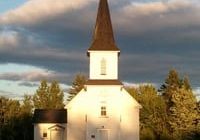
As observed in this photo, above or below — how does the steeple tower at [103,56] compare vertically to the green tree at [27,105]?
above

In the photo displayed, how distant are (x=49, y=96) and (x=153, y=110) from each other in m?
25.5

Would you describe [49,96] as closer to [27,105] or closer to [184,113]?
[27,105]

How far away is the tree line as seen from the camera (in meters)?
72.8

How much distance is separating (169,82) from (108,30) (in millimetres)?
35443

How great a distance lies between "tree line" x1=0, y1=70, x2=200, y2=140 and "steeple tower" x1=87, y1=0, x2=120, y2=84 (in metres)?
17.2

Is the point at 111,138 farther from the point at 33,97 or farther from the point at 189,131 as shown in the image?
the point at 33,97

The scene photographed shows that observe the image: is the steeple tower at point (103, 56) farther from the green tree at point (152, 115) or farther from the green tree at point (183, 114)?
the green tree at point (152, 115)

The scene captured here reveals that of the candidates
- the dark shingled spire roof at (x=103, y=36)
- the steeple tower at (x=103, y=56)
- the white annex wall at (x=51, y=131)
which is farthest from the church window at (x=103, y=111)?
the white annex wall at (x=51, y=131)

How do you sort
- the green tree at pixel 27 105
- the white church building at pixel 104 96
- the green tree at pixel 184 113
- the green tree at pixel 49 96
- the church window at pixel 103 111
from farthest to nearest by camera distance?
the green tree at pixel 49 96 → the green tree at pixel 27 105 → the green tree at pixel 184 113 → the church window at pixel 103 111 → the white church building at pixel 104 96

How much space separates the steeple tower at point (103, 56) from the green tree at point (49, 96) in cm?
4275

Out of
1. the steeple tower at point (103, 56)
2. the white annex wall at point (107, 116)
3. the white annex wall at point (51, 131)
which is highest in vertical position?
the steeple tower at point (103, 56)

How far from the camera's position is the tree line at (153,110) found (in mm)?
72812

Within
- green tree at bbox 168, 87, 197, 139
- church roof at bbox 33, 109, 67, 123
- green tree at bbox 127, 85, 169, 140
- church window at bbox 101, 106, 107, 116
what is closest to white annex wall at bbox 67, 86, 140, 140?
church window at bbox 101, 106, 107, 116

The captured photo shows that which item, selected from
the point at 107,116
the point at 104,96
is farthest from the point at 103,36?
the point at 107,116
